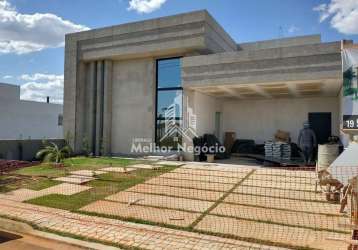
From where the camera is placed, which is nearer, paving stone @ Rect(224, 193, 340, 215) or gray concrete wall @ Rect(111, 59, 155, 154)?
paving stone @ Rect(224, 193, 340, 215)

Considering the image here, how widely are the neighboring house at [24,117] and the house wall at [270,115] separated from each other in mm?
19358

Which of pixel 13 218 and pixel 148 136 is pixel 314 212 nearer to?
pixel 13 218

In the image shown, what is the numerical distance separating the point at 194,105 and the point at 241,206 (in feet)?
26.5

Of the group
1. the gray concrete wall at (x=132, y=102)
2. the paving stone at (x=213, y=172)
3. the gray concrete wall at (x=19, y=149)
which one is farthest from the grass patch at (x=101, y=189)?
the gray concrete wall at (x=19, y=149)

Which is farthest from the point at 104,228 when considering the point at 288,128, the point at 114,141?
the point at 288,128

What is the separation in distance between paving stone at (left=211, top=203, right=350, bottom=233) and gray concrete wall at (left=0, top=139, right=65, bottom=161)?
12566 millimetres

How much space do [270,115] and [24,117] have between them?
2893 centimetres

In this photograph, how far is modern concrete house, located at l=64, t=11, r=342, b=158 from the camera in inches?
489

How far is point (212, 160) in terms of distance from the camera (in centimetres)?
1438

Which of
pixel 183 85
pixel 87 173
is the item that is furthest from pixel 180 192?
pixel 183 85

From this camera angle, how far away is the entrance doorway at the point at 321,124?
15.8 metres

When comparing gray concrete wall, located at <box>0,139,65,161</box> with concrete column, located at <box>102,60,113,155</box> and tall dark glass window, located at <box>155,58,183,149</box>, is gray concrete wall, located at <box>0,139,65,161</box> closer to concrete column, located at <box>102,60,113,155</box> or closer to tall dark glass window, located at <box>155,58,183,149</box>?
concrete column, located at <box>102,60,113,155</box>

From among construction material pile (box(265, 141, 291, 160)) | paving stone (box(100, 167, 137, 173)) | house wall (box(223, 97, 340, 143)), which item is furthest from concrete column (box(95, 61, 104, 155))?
construction material pile (box(265, 141, 291, 160))

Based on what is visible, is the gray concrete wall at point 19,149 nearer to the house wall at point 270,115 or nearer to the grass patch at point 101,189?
the grass patch at point 101,189
